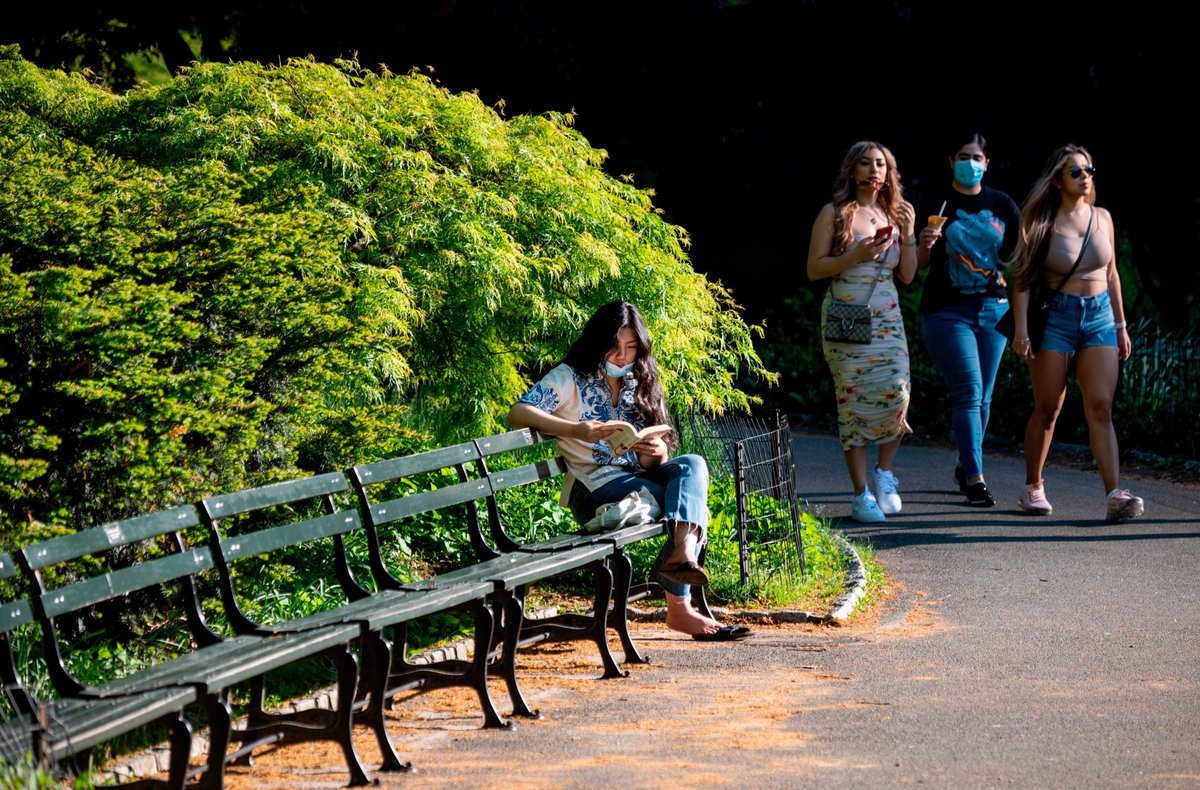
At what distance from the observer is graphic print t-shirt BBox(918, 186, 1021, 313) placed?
9.33 meters

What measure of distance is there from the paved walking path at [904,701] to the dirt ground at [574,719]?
12mm

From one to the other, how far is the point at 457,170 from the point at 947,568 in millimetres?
3376

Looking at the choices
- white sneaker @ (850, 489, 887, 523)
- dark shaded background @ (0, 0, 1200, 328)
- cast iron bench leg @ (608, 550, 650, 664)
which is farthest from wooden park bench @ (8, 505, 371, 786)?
dark shaded background @ (0, 0, 1200, 328)

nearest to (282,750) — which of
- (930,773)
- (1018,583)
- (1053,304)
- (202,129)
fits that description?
(930,773)

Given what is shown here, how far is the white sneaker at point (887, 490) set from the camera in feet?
31.0

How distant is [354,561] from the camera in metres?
6.78

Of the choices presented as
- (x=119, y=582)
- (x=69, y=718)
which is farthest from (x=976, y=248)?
(x=69, y=718)

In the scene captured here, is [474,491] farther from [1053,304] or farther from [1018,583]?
[1053,304]

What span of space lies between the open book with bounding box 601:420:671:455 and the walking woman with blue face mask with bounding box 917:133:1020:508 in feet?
11.4

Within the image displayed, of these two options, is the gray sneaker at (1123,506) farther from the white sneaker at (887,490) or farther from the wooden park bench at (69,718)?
the wooden park bench at (69,718)

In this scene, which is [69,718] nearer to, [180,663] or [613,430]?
[180,663]

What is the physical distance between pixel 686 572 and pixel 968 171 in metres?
4.41

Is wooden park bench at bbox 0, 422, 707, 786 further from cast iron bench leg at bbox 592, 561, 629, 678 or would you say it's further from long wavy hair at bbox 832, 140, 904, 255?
long wavy hair at bbox 832, 140, 904, 255

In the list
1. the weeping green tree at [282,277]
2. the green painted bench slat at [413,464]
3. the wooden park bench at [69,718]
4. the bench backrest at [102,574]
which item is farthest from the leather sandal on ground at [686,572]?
the wooden park bench at [69,718]
